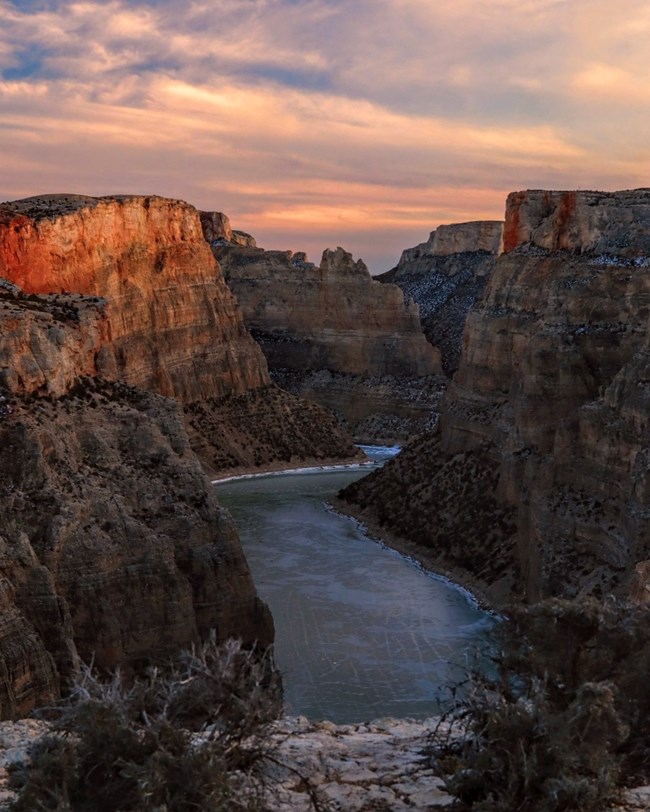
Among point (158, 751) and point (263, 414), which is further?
point (263, 414)

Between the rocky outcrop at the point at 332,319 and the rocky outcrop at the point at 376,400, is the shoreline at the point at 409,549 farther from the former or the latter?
the rocky outcrop at the point at 332,319

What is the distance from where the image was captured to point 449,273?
14025 cm

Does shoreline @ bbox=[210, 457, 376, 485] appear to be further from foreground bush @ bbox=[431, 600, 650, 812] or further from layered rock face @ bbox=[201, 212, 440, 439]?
foreground bush @ bbox=[431, 600, 650, 812]

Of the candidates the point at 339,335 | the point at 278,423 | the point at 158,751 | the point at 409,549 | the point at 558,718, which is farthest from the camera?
the point at 339,335

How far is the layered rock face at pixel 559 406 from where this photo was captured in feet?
122

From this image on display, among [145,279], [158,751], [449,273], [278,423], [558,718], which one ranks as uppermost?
[449,273]

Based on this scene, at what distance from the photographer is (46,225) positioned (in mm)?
63875

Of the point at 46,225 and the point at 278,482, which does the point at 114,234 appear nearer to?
the point at 46,225

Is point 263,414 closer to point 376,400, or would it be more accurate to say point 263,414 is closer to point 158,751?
point 376,400

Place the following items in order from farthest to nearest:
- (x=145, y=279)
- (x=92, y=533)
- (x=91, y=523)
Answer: (x=145, y=279) < (x=91, y=523) < (x=92, y=533)

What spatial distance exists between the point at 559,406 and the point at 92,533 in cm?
2527

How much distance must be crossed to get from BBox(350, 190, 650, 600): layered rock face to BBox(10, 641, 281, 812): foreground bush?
13198mm

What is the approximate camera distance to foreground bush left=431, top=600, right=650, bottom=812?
10898mm

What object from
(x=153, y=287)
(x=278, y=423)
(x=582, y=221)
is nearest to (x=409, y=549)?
(x=582, y=221)
